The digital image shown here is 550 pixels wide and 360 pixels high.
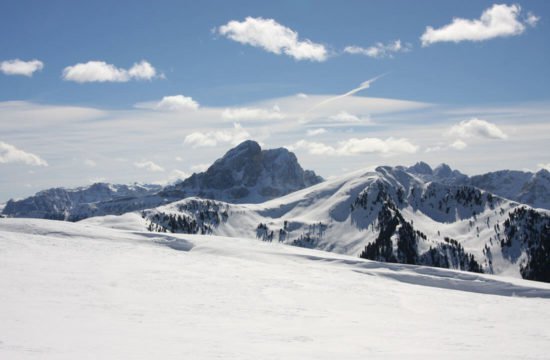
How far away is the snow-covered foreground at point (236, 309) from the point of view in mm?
17688

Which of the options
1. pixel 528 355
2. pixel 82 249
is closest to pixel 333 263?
pixel 82 249

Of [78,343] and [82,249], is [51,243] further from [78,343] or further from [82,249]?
[78,343]

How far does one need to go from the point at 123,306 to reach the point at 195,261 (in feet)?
74.2

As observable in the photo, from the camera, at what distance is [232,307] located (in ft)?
90.2

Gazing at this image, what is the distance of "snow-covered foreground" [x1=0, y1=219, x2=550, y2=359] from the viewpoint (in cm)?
1769

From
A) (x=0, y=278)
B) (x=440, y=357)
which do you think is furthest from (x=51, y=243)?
(x=440, y=357)

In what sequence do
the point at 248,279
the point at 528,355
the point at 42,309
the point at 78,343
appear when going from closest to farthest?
the point at 78,343 < the point at 528,355 < the point at 42,309 < the point at 248,279

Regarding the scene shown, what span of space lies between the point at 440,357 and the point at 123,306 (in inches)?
664

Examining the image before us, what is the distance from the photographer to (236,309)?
27.0 metres

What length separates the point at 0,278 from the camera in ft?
93.1

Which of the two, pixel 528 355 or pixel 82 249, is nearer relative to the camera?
pixel 528 355

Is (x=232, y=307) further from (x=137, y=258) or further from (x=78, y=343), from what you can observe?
(x=137, y=258)

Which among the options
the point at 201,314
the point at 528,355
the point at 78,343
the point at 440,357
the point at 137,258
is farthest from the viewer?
the point at 137,258

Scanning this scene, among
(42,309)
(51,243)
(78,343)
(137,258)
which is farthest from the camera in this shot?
(51,243)
